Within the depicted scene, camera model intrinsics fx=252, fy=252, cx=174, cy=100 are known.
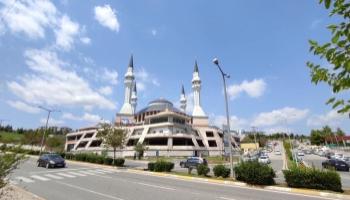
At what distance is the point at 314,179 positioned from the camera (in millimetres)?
15336

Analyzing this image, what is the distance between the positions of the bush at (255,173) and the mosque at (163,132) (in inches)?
1530

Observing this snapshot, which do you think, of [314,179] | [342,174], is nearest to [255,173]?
[314,179]

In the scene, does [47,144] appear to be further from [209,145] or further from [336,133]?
[336,133]

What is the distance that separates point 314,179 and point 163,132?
57.0m

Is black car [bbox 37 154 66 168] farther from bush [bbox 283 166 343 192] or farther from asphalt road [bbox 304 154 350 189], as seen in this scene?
asphalt road [bbox 304 154 350 189]

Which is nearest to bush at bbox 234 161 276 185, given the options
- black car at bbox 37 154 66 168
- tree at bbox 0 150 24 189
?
tree at bbox 0 150 24 189

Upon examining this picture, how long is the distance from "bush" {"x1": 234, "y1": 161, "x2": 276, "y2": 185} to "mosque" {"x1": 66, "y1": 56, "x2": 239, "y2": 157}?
1530 inches

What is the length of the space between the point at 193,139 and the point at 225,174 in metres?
54.6

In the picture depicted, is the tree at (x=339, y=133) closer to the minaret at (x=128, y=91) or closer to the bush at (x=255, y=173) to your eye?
the minaret at (x=128, y=91)

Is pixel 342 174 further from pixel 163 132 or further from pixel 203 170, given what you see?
pixel 163 132

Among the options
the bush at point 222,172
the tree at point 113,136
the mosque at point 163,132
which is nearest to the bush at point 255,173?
the bush at point 222,172

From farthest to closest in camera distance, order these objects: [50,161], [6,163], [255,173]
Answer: [50,161], [255,173], [6,163]

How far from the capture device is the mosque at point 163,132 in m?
69.8

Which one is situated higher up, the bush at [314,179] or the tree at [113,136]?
the tree at [113,136]
